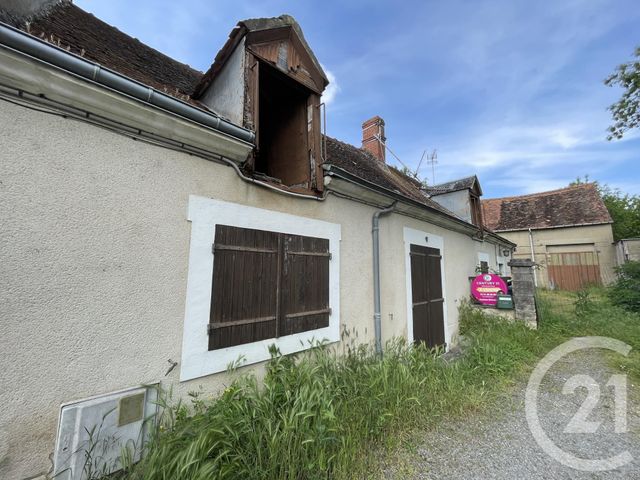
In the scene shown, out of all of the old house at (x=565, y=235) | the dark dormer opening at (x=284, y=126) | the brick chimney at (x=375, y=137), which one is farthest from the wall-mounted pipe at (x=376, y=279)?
the old house at (x=565, y=235)

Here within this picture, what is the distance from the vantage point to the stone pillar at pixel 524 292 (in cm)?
712

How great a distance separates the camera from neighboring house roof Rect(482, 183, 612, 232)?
17891 millimetres

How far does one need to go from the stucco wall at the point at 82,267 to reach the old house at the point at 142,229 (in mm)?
10

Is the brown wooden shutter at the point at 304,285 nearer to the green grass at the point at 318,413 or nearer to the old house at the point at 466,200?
the green grass at the point at 318,413

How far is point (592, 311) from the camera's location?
8914 millimetres

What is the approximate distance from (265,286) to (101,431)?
1858mm

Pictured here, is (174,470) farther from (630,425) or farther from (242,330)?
(630,425)

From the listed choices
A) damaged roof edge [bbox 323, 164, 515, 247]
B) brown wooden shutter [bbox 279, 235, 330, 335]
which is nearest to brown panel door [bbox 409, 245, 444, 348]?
damaged roof edge [bbox 323, 164, 515, 247]

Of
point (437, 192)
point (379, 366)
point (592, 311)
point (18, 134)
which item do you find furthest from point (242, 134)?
point (592, 311)

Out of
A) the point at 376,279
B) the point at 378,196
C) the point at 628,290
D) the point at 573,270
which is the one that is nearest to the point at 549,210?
the point at 573,270

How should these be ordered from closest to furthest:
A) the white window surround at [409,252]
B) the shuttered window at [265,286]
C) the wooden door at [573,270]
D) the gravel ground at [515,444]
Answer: the gravel ground at [515,444] → the shuttered window at [265,286] → the white window surround at [409,252] → the wooden door at [573,270]

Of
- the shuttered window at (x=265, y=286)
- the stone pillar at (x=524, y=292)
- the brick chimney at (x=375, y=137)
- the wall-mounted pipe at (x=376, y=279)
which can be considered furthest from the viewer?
the brick chimney at (x=375, y=137)

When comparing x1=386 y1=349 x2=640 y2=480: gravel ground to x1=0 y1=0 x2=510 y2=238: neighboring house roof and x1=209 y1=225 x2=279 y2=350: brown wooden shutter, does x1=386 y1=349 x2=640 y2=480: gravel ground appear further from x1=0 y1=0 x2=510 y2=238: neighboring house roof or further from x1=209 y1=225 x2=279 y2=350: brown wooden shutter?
x1=0 y1=0 x2=510 y2=238: neighboring house roof

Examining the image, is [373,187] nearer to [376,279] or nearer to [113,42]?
[376,279]
